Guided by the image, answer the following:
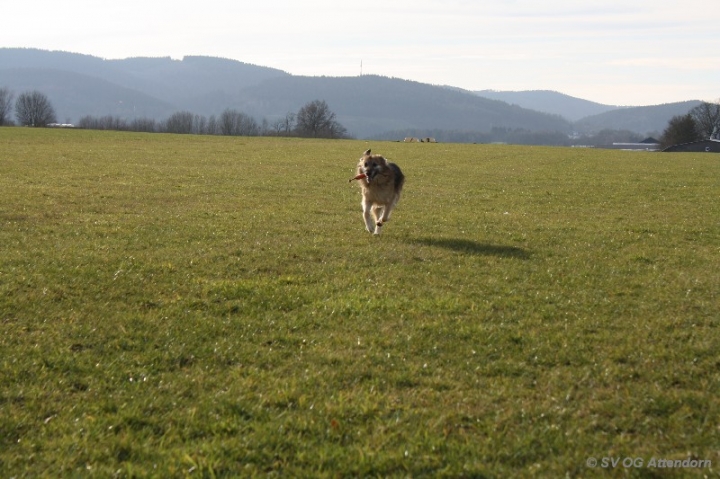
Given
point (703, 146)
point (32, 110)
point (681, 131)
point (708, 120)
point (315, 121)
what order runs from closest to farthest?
point (703, 146), point (681, 131), point (708, 120), point (315, 121), point (32, 110)

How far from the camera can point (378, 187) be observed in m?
15.0

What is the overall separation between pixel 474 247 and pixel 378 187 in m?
2.61

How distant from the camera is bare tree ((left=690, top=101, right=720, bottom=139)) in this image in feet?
465

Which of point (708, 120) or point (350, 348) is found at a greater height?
point (708, 120)

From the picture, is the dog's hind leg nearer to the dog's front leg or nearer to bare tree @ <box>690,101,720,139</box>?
the dog's front leg

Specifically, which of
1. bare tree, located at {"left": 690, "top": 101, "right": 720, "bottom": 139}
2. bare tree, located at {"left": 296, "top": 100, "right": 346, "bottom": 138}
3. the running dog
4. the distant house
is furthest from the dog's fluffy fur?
bare tree, located at {"left": 690, "top": 101, "right": 720, "bottom": 139}

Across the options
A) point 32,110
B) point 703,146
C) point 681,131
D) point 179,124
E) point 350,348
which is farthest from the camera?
point 179,124

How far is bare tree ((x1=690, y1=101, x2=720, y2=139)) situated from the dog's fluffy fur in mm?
140457

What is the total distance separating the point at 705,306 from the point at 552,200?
13.5 m

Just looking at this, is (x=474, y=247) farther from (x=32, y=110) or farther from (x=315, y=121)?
(x=32, y=110)

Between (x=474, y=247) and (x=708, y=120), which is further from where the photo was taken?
(x=708, y=120)

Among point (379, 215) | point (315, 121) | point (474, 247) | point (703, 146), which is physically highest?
point (315, 121)

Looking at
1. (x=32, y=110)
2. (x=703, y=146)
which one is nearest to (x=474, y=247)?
(x=703, y=146)

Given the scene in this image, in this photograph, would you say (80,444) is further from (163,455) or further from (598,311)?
(598,311)
